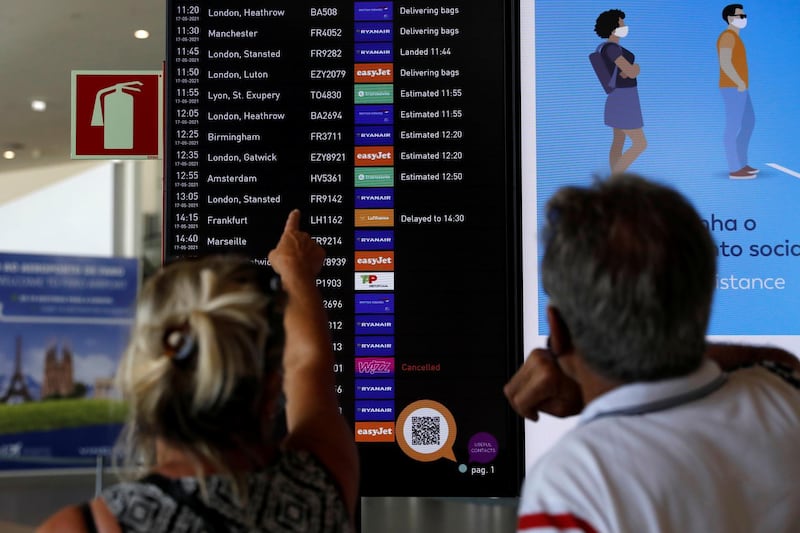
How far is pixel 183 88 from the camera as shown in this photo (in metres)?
2.60

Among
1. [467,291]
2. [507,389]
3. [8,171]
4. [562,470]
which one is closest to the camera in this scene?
[562,470]

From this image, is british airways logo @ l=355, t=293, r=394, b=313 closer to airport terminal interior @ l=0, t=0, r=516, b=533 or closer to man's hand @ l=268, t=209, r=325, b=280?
airport terminal interior @ l=0, t=0, r=516, b=533

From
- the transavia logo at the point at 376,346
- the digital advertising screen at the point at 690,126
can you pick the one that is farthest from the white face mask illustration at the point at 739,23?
the transavia logo at the point at 376,346

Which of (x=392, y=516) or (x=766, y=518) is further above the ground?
(x=766, y=518)

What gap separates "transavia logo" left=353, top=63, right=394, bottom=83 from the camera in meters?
2.58

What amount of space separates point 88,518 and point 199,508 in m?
0.13

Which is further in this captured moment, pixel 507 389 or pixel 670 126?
pixel 670 126

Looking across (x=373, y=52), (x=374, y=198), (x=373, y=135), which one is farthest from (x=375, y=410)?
(x=373, y=52)

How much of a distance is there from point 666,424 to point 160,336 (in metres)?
0.60

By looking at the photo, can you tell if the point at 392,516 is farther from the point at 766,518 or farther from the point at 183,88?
the point at 766,518

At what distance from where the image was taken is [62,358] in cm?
204

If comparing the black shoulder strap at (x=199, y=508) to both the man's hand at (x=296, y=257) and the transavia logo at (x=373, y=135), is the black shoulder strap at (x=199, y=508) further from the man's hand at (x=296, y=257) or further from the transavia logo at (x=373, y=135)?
the transavia logo at (x=373, y=135)

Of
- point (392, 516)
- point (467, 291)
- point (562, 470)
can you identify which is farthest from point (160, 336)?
point (392, 516)

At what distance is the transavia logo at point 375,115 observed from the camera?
2568 mm
